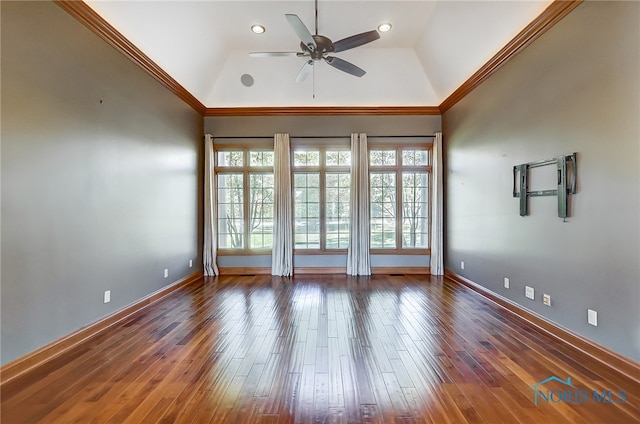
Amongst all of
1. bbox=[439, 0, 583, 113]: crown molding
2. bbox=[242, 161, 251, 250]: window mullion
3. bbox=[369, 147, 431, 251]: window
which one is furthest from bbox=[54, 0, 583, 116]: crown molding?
bbox=[242, 161, 251, 250]: window mullion

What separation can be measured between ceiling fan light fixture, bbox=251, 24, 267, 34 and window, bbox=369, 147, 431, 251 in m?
2.91

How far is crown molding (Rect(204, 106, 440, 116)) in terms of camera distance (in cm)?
550

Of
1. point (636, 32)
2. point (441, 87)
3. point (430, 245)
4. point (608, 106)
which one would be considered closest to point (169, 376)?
point (608, 106)

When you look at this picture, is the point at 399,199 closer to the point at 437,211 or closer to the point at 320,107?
the point at 437,211

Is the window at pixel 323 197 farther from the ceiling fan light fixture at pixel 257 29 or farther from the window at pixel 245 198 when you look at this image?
the ceiling fan light fixture at pixel 257 29

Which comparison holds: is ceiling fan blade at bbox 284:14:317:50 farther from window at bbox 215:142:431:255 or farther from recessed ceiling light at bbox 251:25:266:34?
window at bbox 215:142:431:255

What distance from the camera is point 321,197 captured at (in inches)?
228

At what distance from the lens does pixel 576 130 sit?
2578 mm

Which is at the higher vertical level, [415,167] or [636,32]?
[636,32]

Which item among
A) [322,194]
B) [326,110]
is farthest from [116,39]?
[322,194]

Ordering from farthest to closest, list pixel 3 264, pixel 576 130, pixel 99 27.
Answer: pixel 99 27 → pixel 576 130 → pixel 3 264

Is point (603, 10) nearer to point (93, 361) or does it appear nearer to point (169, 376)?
point (169, 376)

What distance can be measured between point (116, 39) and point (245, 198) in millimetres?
3253

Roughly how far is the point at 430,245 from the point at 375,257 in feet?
3.86
